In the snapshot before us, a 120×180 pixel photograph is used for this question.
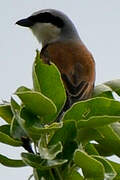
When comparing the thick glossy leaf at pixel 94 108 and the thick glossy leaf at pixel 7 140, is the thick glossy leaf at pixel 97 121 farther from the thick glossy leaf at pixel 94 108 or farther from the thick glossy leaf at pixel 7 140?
the thick glossy leaf at pixel 7 140

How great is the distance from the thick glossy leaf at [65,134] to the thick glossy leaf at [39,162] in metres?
0.08

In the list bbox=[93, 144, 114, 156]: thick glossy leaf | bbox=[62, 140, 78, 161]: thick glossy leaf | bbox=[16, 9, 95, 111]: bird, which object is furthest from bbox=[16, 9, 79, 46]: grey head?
bbox=[62, 140, 78, 161]: thick glossy leaf

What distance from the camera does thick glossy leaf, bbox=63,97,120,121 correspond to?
1181 mm

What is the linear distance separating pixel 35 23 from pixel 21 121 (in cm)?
263

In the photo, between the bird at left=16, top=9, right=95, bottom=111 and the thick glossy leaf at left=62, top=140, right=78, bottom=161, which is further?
the bird at left=16, top=9, right=95, bottom=111

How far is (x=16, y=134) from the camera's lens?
3.72 feet

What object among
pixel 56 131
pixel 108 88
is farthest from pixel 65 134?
pixel 108 88

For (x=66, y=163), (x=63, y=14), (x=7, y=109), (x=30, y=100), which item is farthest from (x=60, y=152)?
(x=63, y=14)

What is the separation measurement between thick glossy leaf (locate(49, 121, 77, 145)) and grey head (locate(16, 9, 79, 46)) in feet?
7.78

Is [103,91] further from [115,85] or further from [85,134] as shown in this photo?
[85,134]

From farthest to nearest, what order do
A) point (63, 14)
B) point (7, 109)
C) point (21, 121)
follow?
point (63, 14)
point (7, 109)
point (21, 121)

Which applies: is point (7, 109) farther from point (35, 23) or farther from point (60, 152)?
point (35, 23)

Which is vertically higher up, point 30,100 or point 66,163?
point 30,100

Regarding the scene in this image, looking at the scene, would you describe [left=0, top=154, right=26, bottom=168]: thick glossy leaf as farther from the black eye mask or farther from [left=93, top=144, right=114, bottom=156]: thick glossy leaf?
the black eye mask
